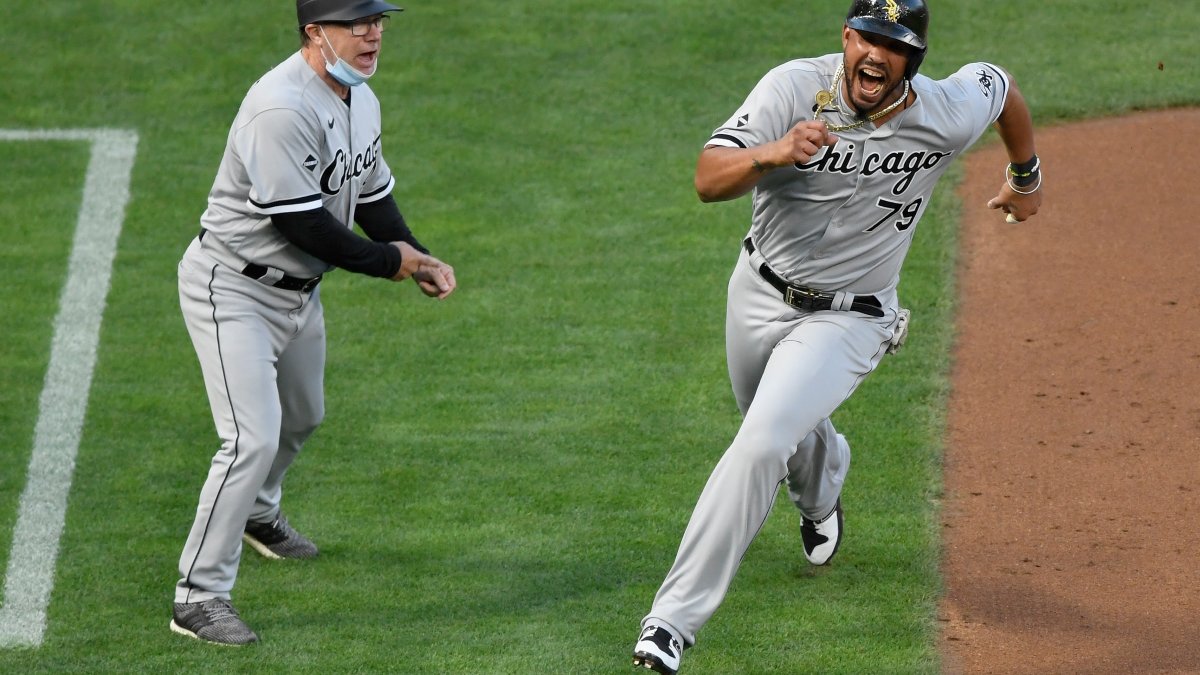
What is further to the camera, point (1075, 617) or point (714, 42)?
point (714, 42)

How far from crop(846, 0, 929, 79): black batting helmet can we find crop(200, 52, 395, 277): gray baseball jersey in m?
1.58

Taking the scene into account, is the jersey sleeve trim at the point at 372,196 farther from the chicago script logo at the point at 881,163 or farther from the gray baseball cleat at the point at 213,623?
the chicago script logo at the point at 881,163

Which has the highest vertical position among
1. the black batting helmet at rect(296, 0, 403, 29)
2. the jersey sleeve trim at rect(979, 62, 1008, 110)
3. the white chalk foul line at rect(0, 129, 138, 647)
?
the black batting helmet at rect(296, 0, 403, 29)

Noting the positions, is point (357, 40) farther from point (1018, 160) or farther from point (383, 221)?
point (1018, 160)

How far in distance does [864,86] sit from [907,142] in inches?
10.6

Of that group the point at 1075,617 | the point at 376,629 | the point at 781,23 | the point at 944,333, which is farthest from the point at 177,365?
the point at 781,23

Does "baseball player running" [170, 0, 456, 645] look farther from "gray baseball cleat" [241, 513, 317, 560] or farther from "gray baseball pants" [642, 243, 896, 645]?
"gray baseball pants" [642, 243, 896, 645]

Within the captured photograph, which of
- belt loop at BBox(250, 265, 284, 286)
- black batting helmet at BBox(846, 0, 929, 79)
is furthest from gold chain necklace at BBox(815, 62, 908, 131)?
belt loop at BBox(250, 265, 284, 286)

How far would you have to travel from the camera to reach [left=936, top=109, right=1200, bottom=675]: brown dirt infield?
202 inches

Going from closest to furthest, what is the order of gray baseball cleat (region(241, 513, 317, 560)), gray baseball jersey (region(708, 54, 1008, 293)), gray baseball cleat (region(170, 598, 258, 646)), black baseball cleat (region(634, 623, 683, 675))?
black baseball cleat (region(634, 623, 683, 675))
gray baseball jersey (region(708, 54, 1008, 293))
gray baseball cleat (region(170, 598, 258, 646))
gray baseball cleat (region(241, 513, 317, 560))

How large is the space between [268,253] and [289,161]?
1.14ft

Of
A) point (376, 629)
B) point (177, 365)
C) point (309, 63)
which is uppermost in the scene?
point (309, 63)

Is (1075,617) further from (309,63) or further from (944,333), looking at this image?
(309,63)

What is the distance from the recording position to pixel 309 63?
16.5 feet
